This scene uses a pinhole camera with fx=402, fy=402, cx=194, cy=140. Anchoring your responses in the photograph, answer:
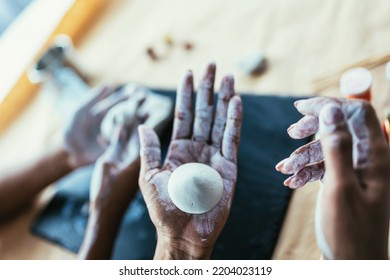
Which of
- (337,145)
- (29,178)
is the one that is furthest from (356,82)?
(29,178)

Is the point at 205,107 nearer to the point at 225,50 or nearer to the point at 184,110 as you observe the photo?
the point at 184,110

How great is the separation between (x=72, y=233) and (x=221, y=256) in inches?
16.2

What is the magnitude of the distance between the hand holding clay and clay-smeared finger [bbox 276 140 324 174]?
0.12 meters

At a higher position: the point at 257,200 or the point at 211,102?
the point at 211,102

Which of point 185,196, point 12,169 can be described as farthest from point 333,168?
point 12,169

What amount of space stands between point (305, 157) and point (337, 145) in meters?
0.14

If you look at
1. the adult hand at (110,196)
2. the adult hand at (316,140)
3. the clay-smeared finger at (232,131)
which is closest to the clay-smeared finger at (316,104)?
the adult hand at (316,140)

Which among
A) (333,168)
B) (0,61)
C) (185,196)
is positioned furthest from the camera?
(0,61)

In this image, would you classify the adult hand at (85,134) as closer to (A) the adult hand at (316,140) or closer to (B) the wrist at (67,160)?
(B) the wrist at (67,160)

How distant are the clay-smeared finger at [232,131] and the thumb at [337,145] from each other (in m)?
0.25

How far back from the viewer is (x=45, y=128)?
1.31m

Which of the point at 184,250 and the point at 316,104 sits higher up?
the point at 316,104

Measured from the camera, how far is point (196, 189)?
614 millimetres
